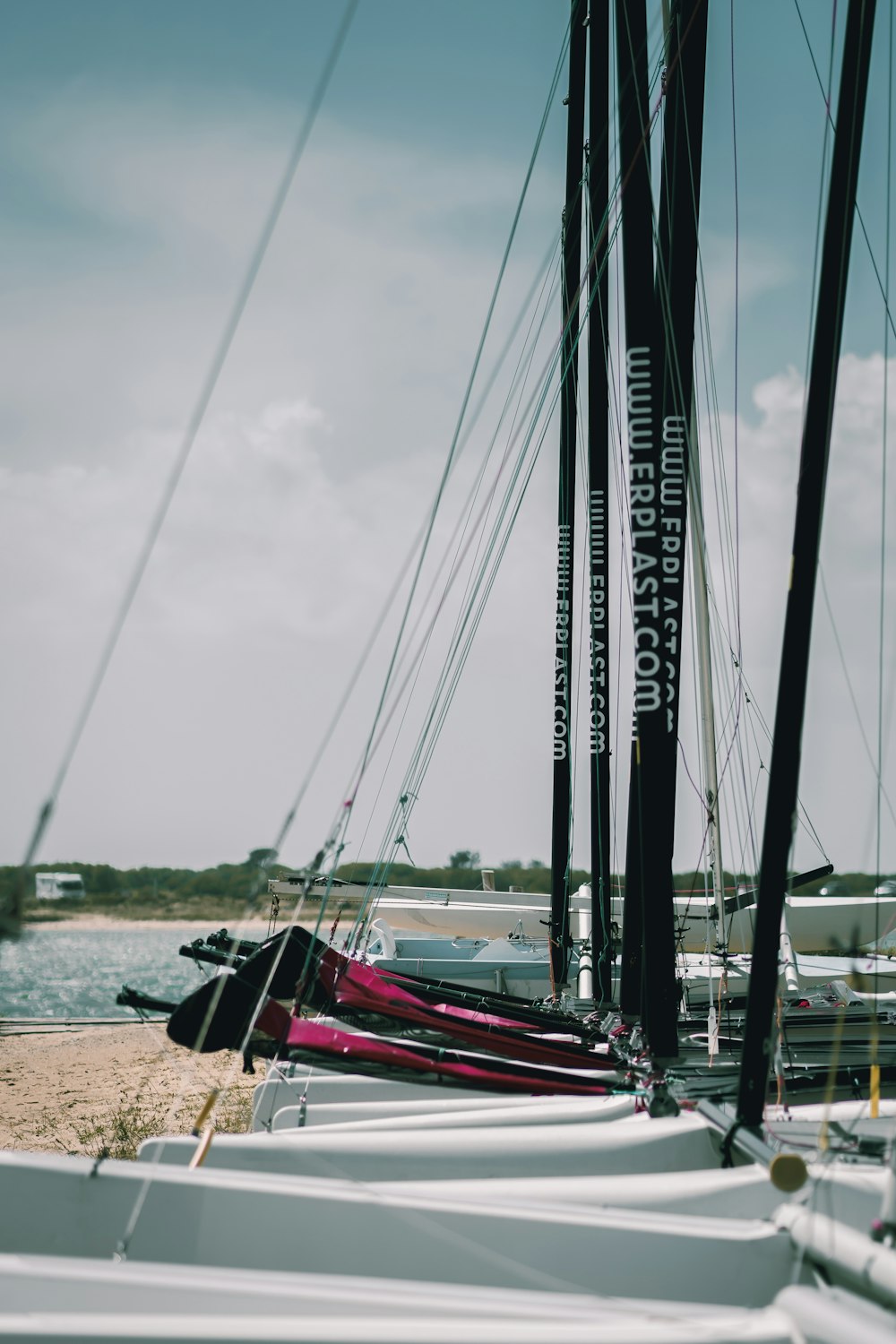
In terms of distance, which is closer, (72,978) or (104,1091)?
(104,1091)

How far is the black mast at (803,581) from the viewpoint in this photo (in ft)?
16.7

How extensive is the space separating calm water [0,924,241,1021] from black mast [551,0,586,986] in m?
3.85

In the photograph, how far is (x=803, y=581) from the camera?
5.31 m

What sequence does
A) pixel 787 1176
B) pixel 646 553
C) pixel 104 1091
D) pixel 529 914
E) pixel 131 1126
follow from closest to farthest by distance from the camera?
pixel 787 1176 → pixel 646 553 → pixel 131 1126 → pixel 104 1091 → pixel 529 914

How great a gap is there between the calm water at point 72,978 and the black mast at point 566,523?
152 inches

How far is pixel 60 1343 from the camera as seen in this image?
9.82 feet

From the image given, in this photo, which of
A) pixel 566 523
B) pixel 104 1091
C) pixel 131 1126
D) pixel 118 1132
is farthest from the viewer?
pixel 566 523

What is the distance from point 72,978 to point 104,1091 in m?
29.9

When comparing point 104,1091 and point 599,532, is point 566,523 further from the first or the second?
point 104,1091

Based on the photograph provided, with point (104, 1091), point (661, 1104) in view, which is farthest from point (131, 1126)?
point (661, 1104)

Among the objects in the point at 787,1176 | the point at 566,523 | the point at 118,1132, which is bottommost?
the point at 118,1132

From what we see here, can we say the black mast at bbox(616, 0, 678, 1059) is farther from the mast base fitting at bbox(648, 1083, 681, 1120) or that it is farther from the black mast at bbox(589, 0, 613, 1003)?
the black mast at bbox(589, 0, 613, 1003)

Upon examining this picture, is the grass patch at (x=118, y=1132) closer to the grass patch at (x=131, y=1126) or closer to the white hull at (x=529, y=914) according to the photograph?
the grass patch at (x=131, y=1126)

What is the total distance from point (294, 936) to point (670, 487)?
4443 millimetres
